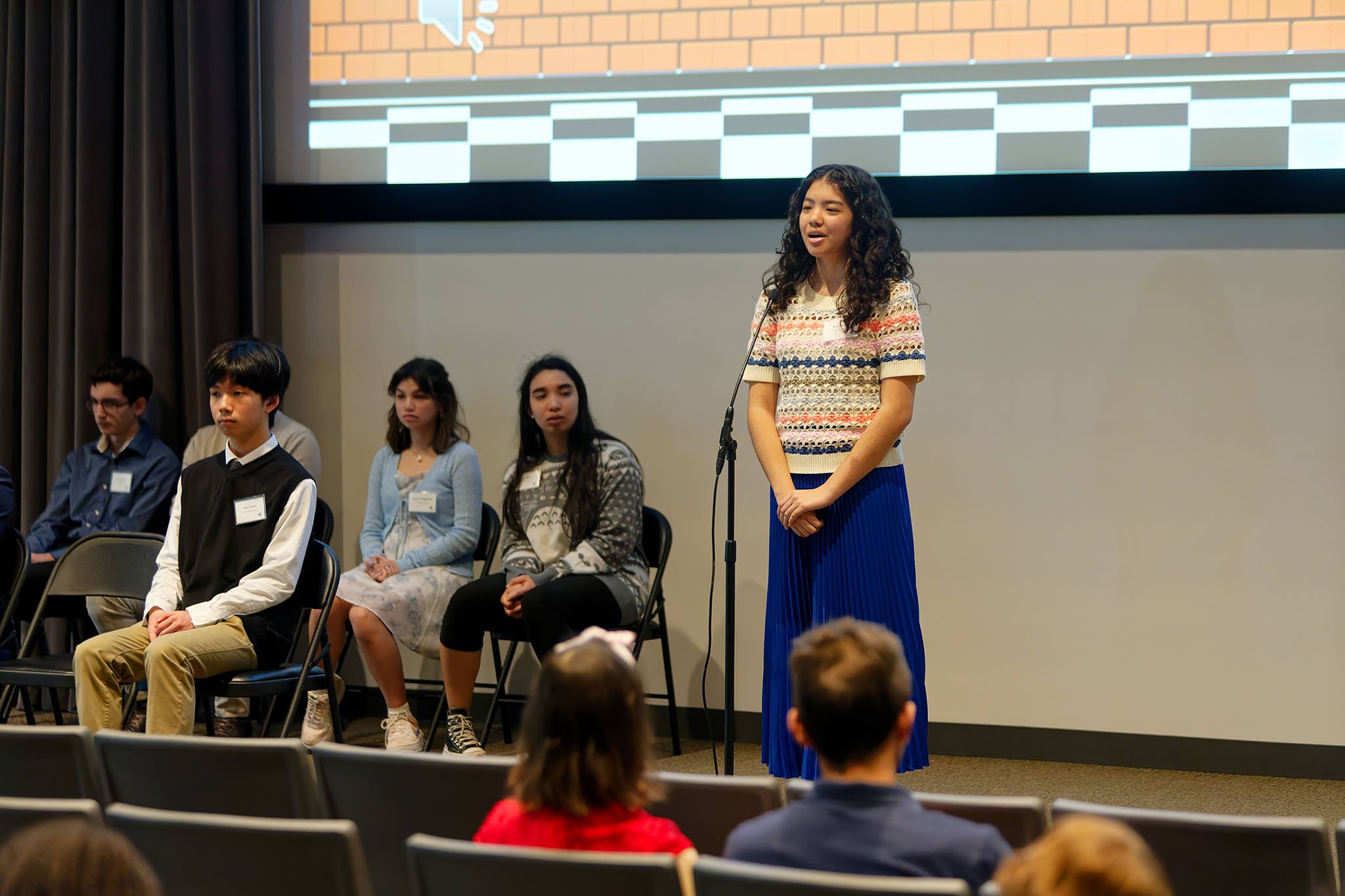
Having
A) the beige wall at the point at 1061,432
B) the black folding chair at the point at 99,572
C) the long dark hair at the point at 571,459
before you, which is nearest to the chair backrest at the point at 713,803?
the long dark hair at the point at 571,459

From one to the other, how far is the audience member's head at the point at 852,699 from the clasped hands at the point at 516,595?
7.74 ft

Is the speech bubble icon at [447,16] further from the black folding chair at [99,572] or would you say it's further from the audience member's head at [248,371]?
the black folding chair at [99,572]

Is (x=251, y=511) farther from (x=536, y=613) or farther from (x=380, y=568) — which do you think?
(x=536, y=613)

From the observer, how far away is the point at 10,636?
4.36 m

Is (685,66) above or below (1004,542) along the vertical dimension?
above

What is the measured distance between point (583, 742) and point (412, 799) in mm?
475

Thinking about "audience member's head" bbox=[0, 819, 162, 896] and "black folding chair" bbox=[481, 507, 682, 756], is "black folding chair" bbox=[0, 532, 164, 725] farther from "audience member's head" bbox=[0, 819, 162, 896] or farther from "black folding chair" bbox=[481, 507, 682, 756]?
"audience member's head" bbox=[0, 819, 162, 896]

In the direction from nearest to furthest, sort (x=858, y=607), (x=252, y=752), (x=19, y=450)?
(x=252, y=752), (x=858, y=607), (x=19, y=450)

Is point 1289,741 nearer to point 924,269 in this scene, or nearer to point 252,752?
point 924,269

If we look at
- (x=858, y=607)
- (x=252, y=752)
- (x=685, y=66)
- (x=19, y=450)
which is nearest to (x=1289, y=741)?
(x=858, y=607)

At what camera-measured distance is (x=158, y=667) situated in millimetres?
3236

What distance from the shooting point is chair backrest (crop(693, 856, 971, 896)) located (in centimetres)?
127

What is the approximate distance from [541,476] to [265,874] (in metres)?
2.57

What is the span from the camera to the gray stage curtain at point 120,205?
184 inches
